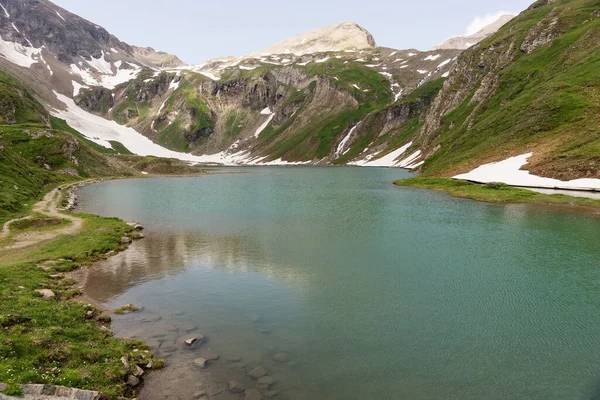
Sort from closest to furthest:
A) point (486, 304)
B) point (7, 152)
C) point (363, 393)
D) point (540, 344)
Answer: point (363, 393) → point (540, 344) → point (486, 304) → point (7, 152)

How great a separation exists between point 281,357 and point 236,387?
10.3ft

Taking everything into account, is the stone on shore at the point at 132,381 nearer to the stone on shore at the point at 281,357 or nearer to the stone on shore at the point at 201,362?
the stone on shore at the point at 201,362

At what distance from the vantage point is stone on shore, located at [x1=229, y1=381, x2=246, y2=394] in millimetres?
16016

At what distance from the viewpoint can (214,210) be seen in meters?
69.5

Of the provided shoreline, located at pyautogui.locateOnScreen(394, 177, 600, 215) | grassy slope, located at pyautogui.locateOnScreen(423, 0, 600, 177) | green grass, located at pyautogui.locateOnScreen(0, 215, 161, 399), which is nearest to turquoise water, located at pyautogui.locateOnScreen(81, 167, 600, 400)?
green grass, located at pyautogui.locateOnScreen(0, 215, 161, 399)

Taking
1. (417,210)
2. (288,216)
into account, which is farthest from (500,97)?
(288,216)

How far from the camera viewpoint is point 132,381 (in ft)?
54.1

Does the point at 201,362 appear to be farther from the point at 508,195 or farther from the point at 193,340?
the point at 508,195

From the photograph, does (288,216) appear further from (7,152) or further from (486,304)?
(7,152)

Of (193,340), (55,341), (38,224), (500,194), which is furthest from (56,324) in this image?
(500,194)

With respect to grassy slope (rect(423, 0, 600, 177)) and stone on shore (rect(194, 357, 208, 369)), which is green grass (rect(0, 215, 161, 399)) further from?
grassy slope (rect(423, 0, 600, 177))

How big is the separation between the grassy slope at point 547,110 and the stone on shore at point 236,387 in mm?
81799

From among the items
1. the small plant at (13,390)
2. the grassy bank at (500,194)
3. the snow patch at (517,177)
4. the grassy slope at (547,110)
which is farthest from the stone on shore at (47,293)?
the grassy slope at (547,110)

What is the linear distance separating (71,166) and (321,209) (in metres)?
115
